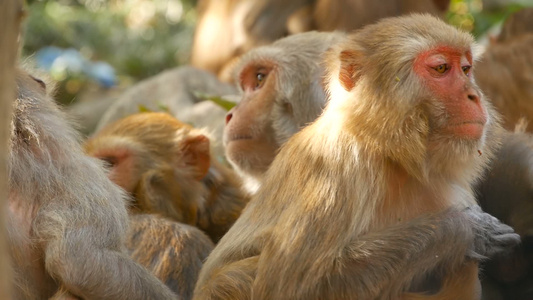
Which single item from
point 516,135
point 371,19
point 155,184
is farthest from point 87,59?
point 516,135

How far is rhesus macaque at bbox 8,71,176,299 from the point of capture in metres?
4.20

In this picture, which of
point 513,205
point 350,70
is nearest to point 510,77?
point 513,205

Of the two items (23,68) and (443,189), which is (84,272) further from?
(443,189)

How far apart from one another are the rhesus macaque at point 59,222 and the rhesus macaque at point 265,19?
5959 millimetres

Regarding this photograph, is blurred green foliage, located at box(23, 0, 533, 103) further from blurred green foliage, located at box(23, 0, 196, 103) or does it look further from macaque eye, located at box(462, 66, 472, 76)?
macaque eye, located at box(462, 66, 472, 76)

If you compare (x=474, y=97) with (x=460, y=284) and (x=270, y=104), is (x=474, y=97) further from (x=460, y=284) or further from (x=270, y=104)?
(x=270, y=104)

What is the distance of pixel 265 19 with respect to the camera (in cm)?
1112

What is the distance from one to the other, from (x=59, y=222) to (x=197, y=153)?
2.07 m

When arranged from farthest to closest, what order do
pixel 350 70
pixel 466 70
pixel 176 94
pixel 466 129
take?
1. pixel 176 94
2. pixel 350 70
3. pixel 466 70
4. pixel 466 129

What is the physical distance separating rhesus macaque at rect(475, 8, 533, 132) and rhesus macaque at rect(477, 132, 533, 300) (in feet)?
8.15

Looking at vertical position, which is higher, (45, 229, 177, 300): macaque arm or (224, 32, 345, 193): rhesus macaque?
(224, 32, 345, 193): rhesus macaque

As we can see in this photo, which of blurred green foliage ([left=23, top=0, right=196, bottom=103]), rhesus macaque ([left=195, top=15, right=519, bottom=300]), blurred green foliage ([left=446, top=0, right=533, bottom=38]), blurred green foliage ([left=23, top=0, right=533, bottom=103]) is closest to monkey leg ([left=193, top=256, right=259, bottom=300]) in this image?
rhesus macaque ([left=195, top=15, right=519, bottom=300])

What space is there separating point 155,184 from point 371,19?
512 centimetres

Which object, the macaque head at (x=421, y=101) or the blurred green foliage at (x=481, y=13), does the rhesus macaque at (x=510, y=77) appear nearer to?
the macaque head at (x=421, y=101)
